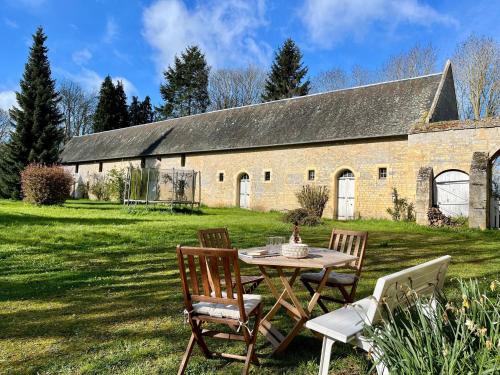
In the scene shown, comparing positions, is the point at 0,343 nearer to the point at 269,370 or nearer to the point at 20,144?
the point at 269,370

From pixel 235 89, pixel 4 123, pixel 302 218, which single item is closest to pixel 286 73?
pixel 235 89

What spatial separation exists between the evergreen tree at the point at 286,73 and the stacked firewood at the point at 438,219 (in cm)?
2494

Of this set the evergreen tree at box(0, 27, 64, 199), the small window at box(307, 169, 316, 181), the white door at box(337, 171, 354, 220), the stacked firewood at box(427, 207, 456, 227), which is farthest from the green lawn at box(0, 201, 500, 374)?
the evergreen tree at box(0, 27, 64, 199)

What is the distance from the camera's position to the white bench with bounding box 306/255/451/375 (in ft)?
8.02

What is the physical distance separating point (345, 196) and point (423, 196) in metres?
4.04

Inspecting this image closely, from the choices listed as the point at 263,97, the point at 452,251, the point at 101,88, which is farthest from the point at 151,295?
the point at 101,88

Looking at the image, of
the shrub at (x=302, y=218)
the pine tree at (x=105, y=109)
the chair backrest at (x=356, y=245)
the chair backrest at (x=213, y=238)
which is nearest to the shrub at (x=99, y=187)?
the pine tree at (x=105, y=109)

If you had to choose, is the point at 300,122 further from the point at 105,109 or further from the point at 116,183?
the point at 105,109

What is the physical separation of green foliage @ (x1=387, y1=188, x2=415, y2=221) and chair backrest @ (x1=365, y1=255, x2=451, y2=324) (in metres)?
14.0

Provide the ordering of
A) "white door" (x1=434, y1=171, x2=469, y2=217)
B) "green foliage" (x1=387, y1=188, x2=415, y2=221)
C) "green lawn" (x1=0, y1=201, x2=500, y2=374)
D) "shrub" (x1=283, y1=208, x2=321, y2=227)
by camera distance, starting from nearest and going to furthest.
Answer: "green lawn" (x1=0, y1=201, x2=500, y2=374), "shrub" (x1=283, y1=208, x2=321, y2=227), "white door" (x1=434, y1=171, x2=469, y2=217), "green foliage" (x1=387, y1=188, x2=415, y2=221)

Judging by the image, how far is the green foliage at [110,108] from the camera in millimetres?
44719

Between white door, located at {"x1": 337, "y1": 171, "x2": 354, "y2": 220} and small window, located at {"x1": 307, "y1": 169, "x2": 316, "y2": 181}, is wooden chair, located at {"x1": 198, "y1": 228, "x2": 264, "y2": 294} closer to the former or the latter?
white door, located at {"x1": 337, "y1": 171, "x2": 354, "y2": 220}

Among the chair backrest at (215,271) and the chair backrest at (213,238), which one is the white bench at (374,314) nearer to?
the chair backrest at (215,271)

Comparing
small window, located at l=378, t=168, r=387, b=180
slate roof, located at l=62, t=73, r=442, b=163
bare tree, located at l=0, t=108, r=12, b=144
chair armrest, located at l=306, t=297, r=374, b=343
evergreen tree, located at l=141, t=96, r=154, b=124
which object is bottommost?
chair armrest, located at l=306, t=297, r=374, b=343
